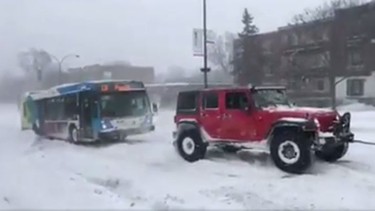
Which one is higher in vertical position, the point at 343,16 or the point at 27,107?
the point at 343,16

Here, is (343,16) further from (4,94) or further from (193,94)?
(193,94)

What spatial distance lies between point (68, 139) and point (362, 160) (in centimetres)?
1341

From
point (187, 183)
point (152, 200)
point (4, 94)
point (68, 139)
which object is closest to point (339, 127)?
point (187, 183)

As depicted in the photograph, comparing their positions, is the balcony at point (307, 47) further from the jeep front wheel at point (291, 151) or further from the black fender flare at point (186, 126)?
Answer: the jeep front wheel at point (291, 151)

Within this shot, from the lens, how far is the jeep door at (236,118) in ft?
46.1

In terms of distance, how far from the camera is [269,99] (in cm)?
1420

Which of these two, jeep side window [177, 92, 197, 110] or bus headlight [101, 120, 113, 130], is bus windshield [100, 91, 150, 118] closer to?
bus headlight [101, 120, 113, 130]

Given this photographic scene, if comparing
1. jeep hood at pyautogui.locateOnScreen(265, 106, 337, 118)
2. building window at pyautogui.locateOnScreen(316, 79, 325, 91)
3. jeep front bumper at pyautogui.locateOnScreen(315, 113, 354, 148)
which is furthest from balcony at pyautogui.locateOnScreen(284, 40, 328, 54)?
jeep hood at pyautogui.locateOnScreen(265, 106, 337, 118)

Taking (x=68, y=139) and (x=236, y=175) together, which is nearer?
(x=236, y=175)

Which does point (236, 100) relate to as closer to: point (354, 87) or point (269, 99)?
point (269, 99)

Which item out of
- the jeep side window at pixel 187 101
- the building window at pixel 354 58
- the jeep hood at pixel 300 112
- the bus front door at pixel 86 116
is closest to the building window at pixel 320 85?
the building window at pixel 354 58

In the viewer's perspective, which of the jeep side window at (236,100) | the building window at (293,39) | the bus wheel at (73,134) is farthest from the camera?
the building window at (293,39)

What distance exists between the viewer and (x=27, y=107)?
31641mm

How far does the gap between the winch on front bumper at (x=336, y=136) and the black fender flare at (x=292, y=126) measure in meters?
0.35
